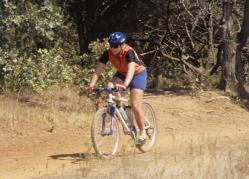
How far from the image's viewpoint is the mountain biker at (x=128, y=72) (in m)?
8.55

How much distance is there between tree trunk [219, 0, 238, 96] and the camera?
15.6 metres

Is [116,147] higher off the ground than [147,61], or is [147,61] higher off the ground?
[147,61]

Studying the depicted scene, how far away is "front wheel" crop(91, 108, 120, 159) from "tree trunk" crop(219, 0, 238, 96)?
730cm

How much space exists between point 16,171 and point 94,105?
446 cm

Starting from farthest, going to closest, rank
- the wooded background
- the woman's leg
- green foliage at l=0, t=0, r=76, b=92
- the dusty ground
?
1. the wooded background
2. green foliage at l=0, t=0, r=76, b=92
3. the woman's leg
4. the dusty ground

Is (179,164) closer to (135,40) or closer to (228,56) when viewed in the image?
(228,56)

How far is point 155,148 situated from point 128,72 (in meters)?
1.96

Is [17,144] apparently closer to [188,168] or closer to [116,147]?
[116,147]

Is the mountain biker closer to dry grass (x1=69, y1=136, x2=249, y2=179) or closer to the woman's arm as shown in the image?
the woman's arm

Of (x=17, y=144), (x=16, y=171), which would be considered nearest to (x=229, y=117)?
(x=17, y=144)

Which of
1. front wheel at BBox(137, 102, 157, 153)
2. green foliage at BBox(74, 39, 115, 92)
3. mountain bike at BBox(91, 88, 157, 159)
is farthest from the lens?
green foliage at BBox(74, 39, 115, 92)

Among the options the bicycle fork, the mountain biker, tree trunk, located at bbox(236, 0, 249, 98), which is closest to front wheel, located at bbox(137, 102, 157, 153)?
the mountain biker

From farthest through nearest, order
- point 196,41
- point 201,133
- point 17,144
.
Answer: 1. point 196,41
2. point 201,133
3. point 17,144

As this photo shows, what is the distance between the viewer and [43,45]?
48.4 feet
